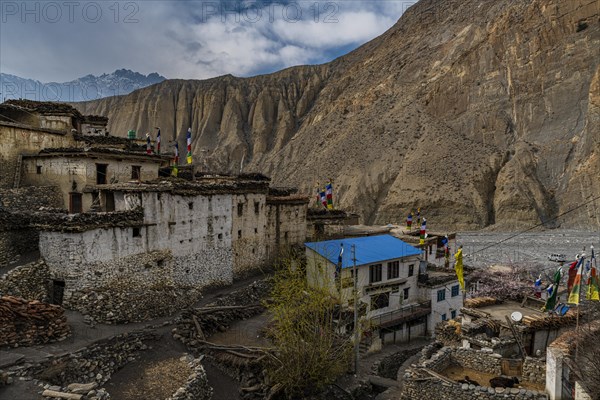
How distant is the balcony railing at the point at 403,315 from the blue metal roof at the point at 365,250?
131 inches

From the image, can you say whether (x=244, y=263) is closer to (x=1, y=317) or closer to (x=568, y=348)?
(x=1, y=317)

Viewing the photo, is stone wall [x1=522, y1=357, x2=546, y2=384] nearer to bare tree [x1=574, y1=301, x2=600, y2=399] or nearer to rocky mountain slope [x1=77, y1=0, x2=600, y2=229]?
bare tree [x1=574, y1=301, x2=600, y2=399]

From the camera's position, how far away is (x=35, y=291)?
57.1ft

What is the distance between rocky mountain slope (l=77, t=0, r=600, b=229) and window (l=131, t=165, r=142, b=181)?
1882 inches

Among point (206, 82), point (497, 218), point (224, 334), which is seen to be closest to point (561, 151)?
point (497, 218)

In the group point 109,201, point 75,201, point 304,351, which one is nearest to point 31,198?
point 75,201

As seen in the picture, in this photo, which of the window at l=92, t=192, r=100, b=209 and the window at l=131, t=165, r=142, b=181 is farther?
the window at l=131, t=165, r=142, b=181

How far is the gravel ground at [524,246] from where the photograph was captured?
52.1m

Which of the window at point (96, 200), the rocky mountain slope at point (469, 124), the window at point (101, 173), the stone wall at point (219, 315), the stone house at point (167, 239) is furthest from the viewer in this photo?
the rocky mountain slope at point (469, 124)

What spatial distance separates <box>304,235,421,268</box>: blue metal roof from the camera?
81.7 ft

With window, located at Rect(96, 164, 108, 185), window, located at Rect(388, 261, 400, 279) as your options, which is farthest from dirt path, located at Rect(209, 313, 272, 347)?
window, located at Rect(96, 164, 108, 185)

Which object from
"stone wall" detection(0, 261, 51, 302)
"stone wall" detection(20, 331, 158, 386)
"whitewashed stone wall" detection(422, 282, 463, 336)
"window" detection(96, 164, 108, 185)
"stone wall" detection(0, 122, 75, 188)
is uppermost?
"stone wall" detection(0, 122, 75, 188)

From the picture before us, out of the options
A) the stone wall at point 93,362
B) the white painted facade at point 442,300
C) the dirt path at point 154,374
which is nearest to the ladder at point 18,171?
the stone wall at point 93,362

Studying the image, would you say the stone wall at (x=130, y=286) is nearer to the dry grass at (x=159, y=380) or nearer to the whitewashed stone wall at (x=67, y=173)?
the dry grass at (x=159, y=380)
